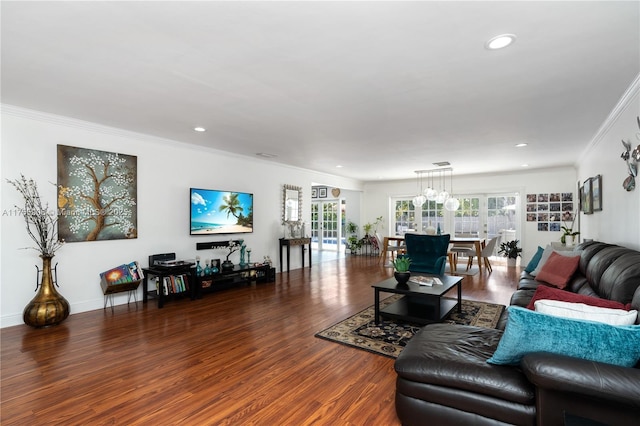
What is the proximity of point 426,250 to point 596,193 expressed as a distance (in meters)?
2.44

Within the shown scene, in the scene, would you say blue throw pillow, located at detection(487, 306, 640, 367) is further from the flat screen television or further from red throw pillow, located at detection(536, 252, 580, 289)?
the flat screen television

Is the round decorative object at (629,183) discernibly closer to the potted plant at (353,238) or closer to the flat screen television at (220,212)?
the flat screen television at (220,212)

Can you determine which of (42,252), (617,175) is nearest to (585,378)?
(617,175)

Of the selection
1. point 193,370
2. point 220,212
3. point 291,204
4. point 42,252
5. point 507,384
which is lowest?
point 193,370

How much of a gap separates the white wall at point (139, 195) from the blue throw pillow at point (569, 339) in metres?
4.60

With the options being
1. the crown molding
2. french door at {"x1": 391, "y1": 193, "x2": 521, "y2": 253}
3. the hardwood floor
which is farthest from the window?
the hardwood floor

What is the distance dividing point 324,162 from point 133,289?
409 cm

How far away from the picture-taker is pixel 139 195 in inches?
181

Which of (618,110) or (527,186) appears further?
(527,186)

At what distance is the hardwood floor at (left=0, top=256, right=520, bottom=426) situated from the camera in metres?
2.01

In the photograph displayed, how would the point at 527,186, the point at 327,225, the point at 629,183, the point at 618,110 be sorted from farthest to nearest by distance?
the point at 327,225 → the point at 527,186 → the point at 618,110 → the point at 629,183

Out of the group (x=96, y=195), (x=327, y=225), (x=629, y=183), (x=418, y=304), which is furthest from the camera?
(x=327, y=225)

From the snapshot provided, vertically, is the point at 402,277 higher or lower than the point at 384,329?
higher

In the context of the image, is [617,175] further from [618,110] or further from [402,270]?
[402,270]
